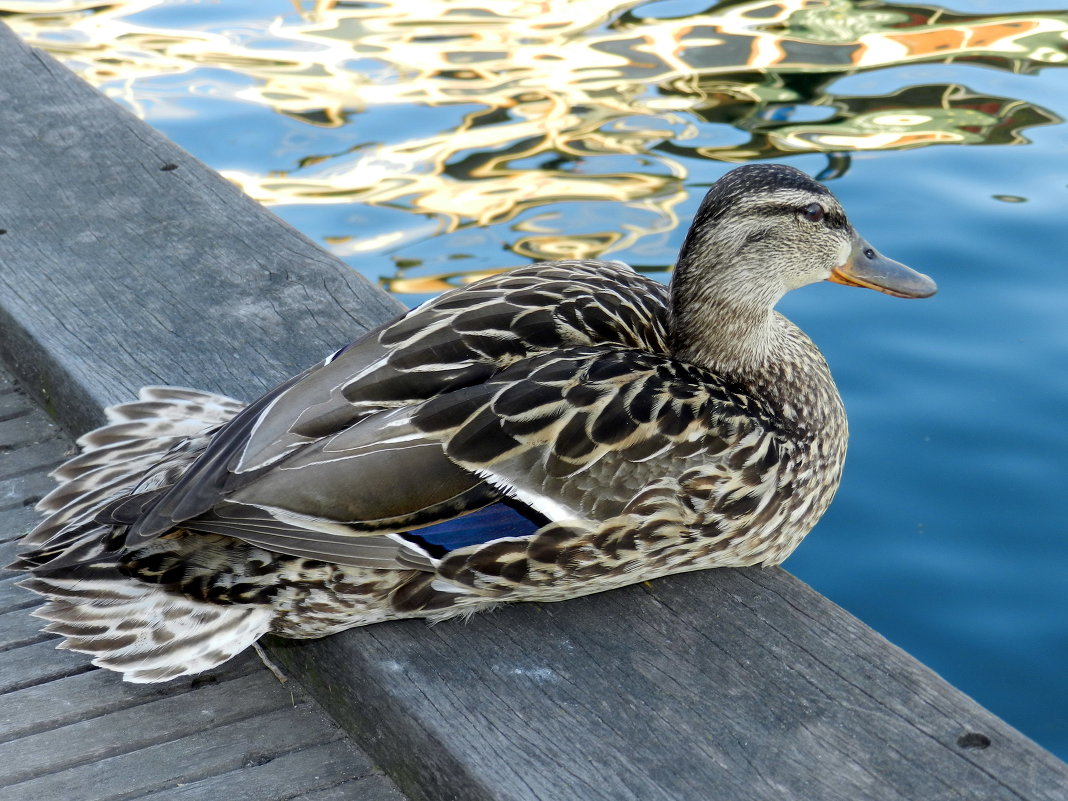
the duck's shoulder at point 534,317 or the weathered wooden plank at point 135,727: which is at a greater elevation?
the duck's shoulder at point 534,317

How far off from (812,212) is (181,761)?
1861mm

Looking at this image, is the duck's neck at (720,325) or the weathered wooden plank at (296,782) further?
the duck's neck at (720,325)

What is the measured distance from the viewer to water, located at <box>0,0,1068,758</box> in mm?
4570

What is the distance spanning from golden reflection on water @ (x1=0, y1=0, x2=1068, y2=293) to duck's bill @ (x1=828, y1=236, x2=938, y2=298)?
3133 millimetres

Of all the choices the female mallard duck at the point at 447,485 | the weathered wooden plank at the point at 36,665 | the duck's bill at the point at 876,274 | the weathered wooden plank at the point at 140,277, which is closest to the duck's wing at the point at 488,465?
the female mallard duck at the point at 447,485

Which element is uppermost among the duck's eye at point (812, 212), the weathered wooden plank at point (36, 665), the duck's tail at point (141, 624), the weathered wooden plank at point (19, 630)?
the duck's eye at point (812, 212)

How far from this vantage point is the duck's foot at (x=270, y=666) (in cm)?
285

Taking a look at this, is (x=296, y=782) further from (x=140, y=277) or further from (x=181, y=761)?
(x=140, y=277)

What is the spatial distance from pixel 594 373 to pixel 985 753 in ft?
3.47

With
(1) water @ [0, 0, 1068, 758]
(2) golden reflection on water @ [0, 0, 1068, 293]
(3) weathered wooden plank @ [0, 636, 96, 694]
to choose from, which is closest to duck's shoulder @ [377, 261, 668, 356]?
(3) weathered wooden plank @ [0, 636, 96, 694]

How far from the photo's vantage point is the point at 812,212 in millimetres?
3133

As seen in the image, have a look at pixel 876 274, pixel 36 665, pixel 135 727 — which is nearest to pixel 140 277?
pixel 36 665

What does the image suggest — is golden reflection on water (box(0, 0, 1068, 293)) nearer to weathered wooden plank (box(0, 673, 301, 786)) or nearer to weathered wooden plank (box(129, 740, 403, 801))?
weathered wooden plank (box(0, 673, 301, 786))

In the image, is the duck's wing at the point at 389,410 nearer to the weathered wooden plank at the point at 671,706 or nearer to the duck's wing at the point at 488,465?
the duck's wing at the point at 488,465
